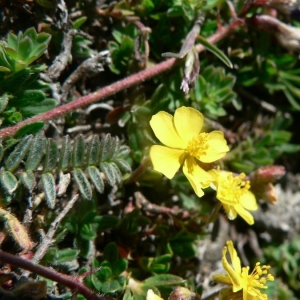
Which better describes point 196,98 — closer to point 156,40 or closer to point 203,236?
point 156,40

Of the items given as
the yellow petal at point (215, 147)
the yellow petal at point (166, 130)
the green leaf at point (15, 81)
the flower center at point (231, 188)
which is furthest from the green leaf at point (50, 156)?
the flower center at point (231, 188)

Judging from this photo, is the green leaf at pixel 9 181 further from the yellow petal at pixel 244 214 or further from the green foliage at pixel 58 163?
the yellow petal at pixel 244 214

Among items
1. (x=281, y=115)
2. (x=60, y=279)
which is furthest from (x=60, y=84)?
(x=281, y=115)

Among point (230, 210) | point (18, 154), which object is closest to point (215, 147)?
point (230, 210)

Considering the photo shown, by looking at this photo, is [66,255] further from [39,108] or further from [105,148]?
[39,108]

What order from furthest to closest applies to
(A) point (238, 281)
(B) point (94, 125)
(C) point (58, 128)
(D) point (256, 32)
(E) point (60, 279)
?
(D) point (256, 32)
(B) point (94, 125)
(C) point (58, 128)
(A) point (238, 281)
(E) point (60, 279)

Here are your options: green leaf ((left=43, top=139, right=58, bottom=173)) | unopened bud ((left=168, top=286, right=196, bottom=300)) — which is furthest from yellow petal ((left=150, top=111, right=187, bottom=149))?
unopened bud ((left=168, top=286, right=196, bottom=300))
